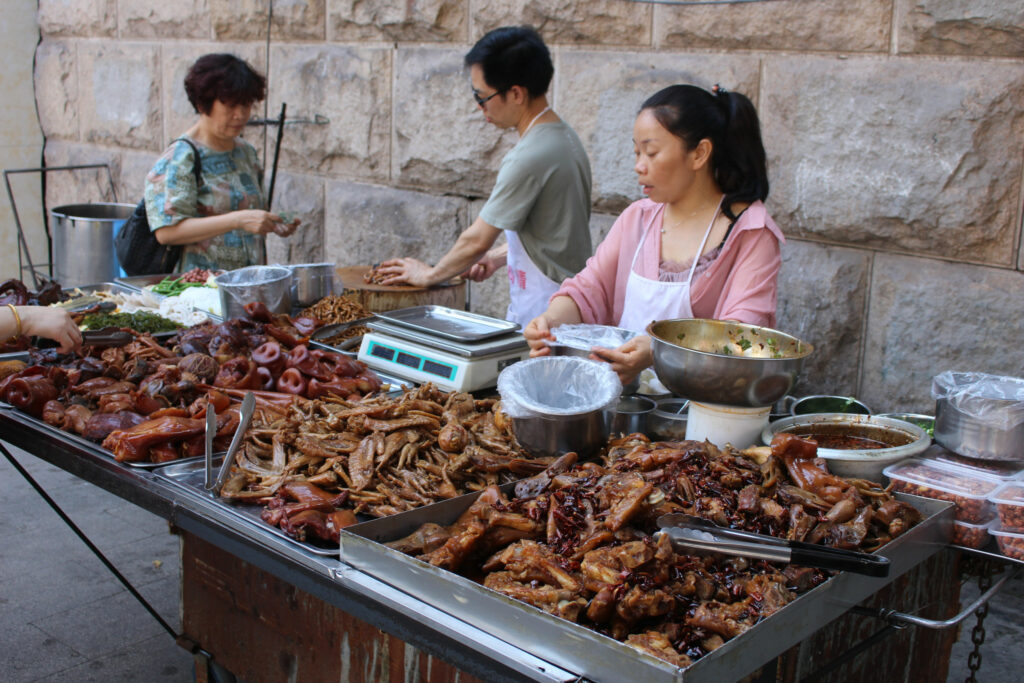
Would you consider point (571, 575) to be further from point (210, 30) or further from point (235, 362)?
point (210, 30)

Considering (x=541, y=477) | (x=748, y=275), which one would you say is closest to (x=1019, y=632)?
(x=748, y=275)

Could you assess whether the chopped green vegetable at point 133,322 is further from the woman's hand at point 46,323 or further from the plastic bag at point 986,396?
the plastic bag at point 986,396

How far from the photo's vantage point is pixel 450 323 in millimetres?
3621

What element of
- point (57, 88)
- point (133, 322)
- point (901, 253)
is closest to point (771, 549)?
point (901, 253)

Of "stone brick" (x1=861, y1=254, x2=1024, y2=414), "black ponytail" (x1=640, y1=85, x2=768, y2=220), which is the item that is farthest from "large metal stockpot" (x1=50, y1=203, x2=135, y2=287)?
"stone brick" (x1=861, y1=254, x2=1024, y2=414)

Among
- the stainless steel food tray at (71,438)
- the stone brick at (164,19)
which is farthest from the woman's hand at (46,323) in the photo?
the stone brick at (164,19)

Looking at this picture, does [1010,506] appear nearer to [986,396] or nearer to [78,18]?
[986,396]

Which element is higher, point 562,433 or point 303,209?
point 303,209

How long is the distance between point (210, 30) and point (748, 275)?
5.88 meters

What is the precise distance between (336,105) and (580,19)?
2.22 m

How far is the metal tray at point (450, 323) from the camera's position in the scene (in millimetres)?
3359

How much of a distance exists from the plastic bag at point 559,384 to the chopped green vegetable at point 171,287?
272cm

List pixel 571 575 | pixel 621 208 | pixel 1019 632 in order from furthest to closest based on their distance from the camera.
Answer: pixel 621 208 < pixel 1019 632 < pixel 571 575

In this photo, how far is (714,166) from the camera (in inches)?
133
